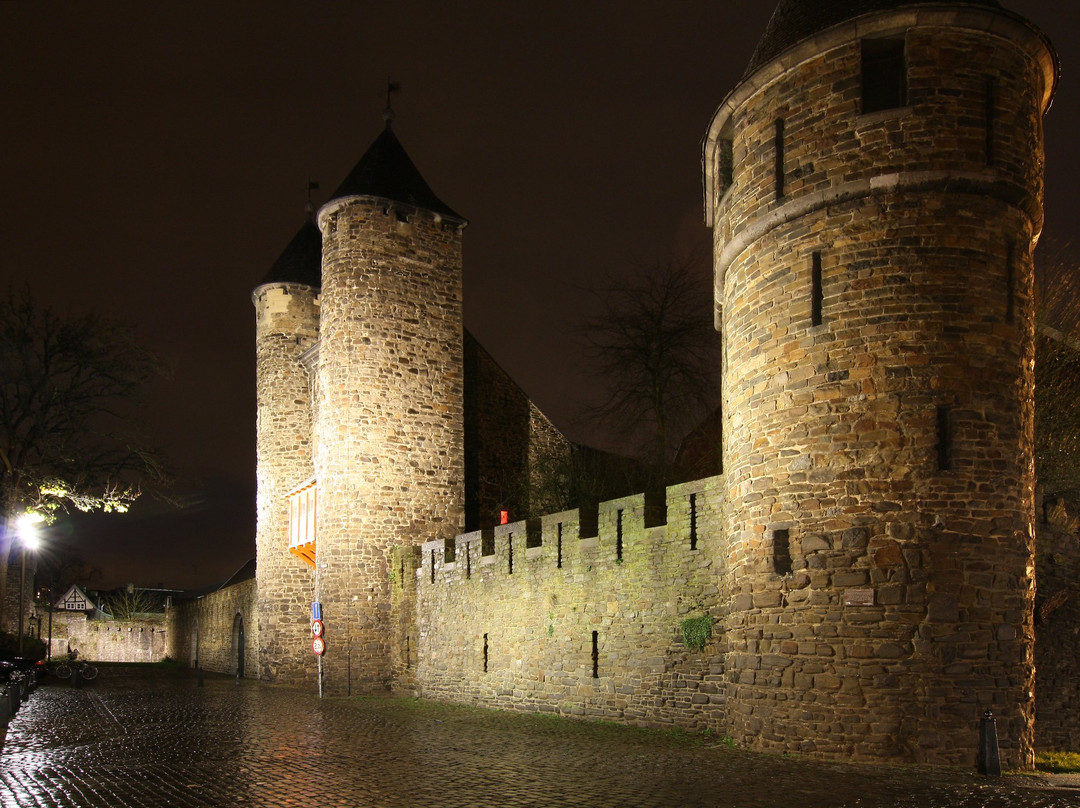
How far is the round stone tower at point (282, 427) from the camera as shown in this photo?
26670 mm

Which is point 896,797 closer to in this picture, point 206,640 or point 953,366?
point 953,366

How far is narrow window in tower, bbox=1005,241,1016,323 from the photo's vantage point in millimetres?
10688

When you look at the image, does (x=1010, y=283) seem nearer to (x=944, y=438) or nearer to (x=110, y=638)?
(x=944, y=438)

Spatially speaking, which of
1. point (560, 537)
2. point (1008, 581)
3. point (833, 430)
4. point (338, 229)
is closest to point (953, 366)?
point (833, 430)

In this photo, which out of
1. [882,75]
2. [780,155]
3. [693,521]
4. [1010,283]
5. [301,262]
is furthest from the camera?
[301,262]

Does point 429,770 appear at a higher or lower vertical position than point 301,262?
lower

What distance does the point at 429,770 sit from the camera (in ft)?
33.5

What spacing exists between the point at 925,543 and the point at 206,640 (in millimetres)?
36226

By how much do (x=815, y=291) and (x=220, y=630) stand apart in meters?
32.3

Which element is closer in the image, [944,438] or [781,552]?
[944,438]

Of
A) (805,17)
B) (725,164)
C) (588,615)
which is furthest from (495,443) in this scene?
(805,17)

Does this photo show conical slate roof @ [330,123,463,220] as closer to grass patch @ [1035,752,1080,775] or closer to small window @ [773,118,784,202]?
small window @ [773,118,784,202]

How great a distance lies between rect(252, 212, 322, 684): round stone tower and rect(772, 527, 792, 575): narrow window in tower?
17438 millimetres

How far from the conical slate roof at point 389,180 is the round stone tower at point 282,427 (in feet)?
17.4
